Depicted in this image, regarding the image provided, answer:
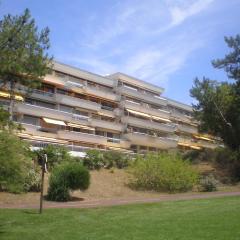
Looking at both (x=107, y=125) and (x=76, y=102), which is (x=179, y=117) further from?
(x=76, y=102)

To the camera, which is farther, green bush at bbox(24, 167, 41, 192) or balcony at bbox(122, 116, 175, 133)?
balcony at bbox(122, 116, 175, 133)

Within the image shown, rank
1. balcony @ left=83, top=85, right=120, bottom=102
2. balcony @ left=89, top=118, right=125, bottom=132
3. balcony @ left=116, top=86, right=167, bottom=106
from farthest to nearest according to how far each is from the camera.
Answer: balcony @ left=116, top=86, right=167, bottom=106 → balcony @ left=83, top=85, right=120, bottom=102 → balcony @ left=89, top=118, right=125, bottom=132

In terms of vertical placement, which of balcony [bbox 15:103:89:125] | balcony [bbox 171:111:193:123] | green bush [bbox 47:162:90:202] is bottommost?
green bush [bbox 47:162:90:202]

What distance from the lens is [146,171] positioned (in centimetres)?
3706

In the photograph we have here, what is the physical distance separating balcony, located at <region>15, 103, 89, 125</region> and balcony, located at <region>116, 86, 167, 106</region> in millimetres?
11869

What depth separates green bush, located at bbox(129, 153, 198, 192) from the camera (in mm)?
36153

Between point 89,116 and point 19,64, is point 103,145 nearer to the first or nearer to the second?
point 89,116

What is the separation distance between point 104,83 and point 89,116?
766 cm

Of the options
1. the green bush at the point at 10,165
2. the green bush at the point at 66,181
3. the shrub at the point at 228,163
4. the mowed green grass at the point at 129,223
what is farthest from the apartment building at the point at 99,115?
the green bush at the point at 10,165

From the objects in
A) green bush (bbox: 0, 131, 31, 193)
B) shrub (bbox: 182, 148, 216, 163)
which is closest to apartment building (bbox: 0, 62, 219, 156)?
shrub (bbox: 182, 148, 216, 163)

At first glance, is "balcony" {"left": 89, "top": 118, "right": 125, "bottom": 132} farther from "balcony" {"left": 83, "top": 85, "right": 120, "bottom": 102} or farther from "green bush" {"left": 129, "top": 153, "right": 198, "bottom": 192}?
"green bush" {"left": 129, "top": 153, "right": 198, "bottom": 192}

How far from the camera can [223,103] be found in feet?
174

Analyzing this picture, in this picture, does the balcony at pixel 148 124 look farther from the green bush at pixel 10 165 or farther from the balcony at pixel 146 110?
the green bush at pixel 10 165

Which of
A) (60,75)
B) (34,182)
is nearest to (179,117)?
(60,75)
